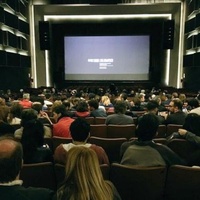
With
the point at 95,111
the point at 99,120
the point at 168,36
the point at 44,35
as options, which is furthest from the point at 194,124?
the point at 44,35

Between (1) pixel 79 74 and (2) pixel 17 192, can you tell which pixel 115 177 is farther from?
(1) pixel 79 74

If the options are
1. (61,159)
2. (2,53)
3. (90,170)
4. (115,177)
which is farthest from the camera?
(2,53)

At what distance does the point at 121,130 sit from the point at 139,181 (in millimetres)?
2106

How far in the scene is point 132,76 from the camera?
54.1 feet

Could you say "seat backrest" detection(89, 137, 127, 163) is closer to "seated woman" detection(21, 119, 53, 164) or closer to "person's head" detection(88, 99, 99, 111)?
"seated woman" detection(21, 119, 53, 164)

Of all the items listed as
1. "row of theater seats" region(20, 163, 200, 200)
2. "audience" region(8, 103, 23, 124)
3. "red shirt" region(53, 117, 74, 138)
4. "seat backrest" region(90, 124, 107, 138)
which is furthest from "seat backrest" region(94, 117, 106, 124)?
"row of theater seats" region(20, 163, 200, 200)

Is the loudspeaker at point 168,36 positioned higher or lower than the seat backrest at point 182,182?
higher

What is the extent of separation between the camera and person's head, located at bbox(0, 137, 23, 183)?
4.73ft

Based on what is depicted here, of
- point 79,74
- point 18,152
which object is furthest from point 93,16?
point 18,152

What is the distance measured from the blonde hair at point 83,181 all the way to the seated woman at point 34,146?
49.7 inches

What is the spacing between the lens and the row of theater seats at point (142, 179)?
2.30 m

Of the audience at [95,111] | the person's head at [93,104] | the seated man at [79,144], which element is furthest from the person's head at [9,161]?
the person's head at [93,104]

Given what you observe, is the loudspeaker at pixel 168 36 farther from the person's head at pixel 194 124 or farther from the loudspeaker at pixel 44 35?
the person's head at pixel 194 124

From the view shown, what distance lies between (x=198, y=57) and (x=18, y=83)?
864 centimetres
